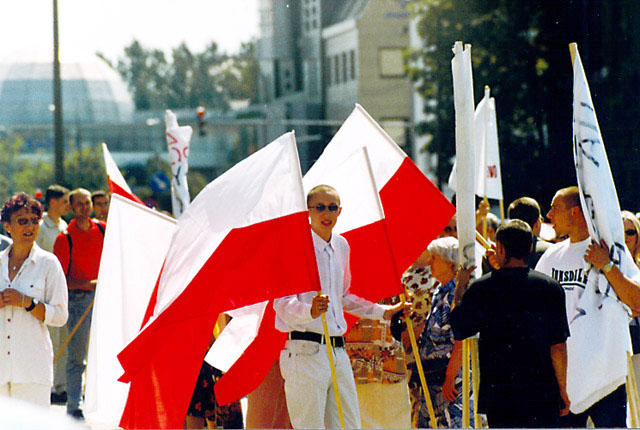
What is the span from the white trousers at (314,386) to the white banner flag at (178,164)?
5126 mm

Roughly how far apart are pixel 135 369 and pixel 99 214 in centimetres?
517

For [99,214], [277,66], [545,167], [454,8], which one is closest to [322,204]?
[99,214]

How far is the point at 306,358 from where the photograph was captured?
5.79 metres

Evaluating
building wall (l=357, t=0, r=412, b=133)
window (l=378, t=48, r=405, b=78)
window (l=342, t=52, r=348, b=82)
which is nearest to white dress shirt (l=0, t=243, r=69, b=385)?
building wall (l=357, t=0, r=412, b=133)

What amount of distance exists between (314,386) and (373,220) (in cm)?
122

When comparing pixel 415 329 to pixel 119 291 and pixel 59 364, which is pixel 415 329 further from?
pixel 59 364

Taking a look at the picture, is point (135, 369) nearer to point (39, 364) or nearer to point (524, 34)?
point (39, 364)

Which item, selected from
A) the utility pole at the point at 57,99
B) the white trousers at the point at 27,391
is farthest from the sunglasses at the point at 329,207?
the utility pole at the point at 57,99

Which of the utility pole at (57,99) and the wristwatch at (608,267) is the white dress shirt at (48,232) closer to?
the utility pole at (57,99)

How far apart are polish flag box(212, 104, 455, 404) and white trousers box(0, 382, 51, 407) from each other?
109 cm

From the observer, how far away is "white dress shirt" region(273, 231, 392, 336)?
5.77 metres

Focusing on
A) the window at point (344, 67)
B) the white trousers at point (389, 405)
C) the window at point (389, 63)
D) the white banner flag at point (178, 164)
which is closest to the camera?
the white trousers at point (389, 405)

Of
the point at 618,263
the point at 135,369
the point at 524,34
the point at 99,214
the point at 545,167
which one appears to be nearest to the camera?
the point at 135,369

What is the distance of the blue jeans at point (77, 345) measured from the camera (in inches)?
372
